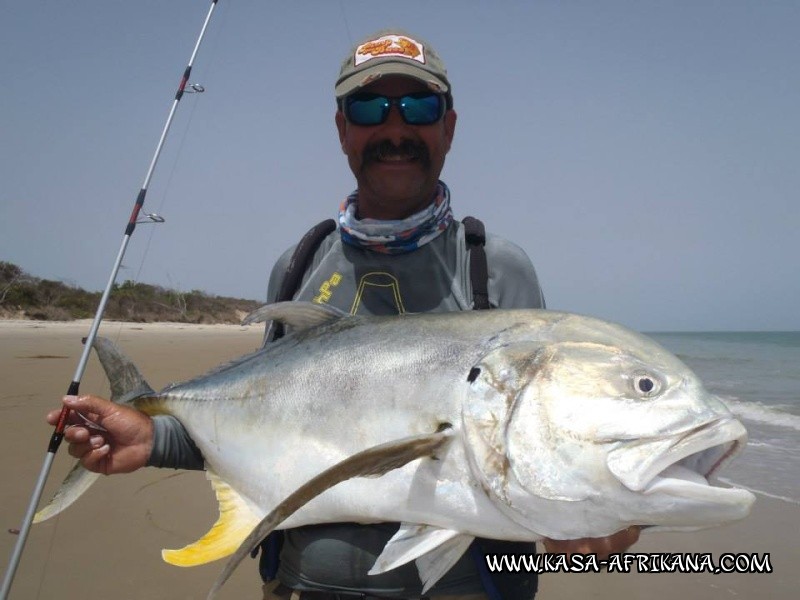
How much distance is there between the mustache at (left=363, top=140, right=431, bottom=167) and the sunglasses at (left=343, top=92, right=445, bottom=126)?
8 centimetres

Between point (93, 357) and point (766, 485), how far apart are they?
35.6 feet

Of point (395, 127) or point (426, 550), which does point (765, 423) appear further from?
point (426, 550)

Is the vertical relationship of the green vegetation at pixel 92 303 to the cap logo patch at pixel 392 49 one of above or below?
below

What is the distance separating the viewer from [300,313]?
1.96 meters

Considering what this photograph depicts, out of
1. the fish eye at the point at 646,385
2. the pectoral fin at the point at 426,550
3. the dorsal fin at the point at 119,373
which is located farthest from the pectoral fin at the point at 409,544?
the dorsal fin at the point at 119,373

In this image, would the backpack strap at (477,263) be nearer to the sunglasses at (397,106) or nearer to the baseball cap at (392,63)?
the sunglasses at (397,106)

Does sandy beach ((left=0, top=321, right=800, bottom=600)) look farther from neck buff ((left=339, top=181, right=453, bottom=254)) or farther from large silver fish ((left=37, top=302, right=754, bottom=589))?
neck buff ((left=339, top=181, right=453, bottom=254))

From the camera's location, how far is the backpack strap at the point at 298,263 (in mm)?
2279

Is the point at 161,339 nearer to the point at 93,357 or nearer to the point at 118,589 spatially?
the point at 93,357

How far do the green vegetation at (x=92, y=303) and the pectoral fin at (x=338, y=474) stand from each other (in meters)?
18.7

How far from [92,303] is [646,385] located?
76.8 ft

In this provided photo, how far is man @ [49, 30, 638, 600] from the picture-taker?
1.96 m

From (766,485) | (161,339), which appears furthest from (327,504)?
(161,339)

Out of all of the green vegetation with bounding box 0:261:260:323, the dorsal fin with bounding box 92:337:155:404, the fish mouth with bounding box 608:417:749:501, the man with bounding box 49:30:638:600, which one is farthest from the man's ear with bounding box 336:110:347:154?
the green vegetation with bounding box 0:261:260:323
